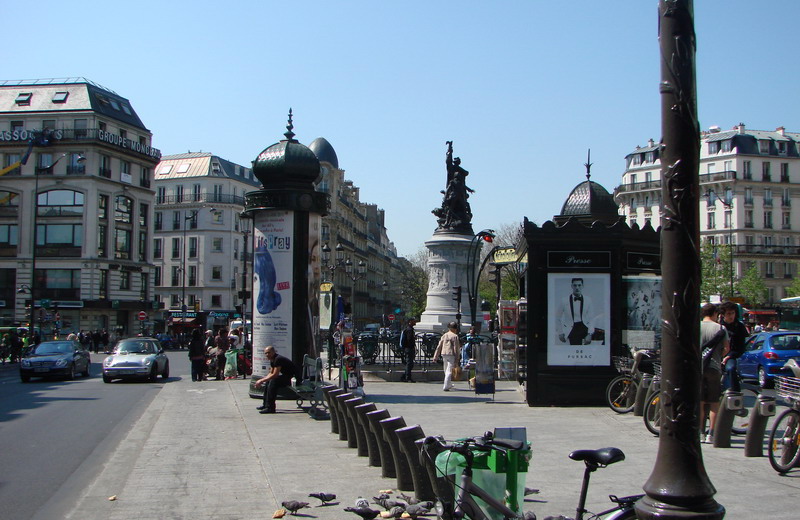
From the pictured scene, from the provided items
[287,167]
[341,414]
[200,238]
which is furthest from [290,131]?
[200,238]

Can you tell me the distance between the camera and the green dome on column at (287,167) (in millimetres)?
18656

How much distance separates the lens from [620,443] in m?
11.4

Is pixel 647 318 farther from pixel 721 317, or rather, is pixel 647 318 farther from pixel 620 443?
pixel 620 443

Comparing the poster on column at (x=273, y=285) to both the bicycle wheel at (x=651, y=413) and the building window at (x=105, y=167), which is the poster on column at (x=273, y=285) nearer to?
Answer: the bicycle wheel at (x=651, y=413)

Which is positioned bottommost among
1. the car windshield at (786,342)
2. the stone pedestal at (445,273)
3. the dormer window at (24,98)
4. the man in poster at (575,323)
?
the car windshield at (786,342)

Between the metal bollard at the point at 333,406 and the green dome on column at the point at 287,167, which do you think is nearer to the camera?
the metal bollard at the point at 333,406

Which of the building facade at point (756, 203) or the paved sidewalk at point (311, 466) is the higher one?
the building facade at point (756, 203)

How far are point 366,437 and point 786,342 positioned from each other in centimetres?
1815

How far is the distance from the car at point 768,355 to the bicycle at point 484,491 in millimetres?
19430

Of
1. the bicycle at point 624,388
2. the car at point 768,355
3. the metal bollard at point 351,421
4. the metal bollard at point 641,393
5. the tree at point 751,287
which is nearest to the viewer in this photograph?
the metal bollard at point 351,421

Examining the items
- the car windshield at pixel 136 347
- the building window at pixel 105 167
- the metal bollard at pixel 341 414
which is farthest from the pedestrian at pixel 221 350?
the building window at pixel 105 167

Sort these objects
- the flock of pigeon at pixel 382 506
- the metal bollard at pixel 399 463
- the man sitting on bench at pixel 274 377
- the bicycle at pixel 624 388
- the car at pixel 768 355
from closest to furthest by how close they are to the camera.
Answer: the flock of pigeon at pixel 382 506
the metal bollard at pixel 399 463
the bicycle at pixel 624 388
the man sitting on bench at pixel 274 377
the car at pixel 768 355

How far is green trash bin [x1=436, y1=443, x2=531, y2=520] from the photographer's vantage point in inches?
248

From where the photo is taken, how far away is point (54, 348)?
29.0 m
